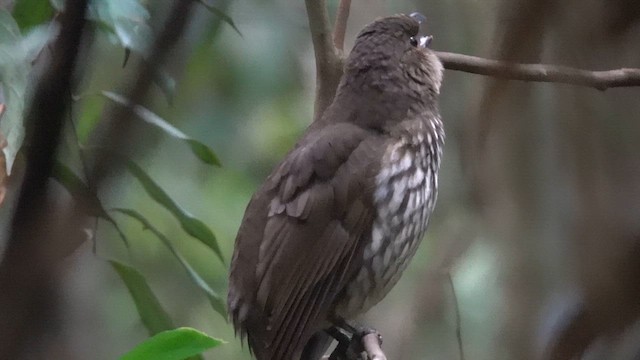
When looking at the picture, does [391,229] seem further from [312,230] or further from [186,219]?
[186,219]

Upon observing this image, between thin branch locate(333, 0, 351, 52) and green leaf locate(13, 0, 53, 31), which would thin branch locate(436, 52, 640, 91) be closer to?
green leaf locate(13, 0, 53, 31)

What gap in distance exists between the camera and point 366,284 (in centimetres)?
210

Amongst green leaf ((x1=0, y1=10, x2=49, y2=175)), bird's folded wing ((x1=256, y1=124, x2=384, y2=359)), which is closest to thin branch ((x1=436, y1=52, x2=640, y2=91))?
green leaf ((x1=0, y1=10, x2=49, y2=175))

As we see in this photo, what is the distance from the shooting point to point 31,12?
5.97 ft

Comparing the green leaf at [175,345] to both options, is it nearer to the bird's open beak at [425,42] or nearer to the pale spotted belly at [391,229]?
the pale spotted belly at [391,229]

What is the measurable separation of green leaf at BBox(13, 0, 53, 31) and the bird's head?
0.80 m

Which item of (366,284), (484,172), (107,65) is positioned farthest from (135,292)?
(484,172)

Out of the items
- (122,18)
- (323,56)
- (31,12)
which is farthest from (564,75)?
(323,56)

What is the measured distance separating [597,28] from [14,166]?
33.7 inches

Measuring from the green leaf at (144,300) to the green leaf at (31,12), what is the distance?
591mm

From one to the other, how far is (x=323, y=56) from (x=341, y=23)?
0.09 m

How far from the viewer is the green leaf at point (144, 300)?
6.99 feet

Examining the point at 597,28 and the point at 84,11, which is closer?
the point at 84,11

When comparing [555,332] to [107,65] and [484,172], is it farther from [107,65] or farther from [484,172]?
[107,65]
